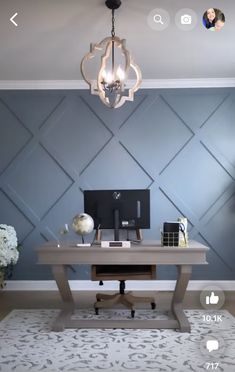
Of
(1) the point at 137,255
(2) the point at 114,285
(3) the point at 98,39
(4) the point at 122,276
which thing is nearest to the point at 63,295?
(4) the point at 122,276

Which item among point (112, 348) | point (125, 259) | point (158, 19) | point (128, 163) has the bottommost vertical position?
point (112, 348)

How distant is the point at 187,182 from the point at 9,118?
7.80 feet

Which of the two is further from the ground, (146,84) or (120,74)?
(146,84)

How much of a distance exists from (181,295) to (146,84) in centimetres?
266

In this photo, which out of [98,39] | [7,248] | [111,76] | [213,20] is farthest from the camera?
[7,248]

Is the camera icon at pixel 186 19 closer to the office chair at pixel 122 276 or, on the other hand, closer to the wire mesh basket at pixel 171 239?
the wire mesh basket at pixel 171 239

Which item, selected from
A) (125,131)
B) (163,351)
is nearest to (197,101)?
(125,131)

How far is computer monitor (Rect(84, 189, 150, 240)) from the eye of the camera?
11.5 feet

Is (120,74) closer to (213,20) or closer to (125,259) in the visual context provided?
(213,20)

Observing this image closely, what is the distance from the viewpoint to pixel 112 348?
2869 mm

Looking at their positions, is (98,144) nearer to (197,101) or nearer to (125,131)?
(125,131)

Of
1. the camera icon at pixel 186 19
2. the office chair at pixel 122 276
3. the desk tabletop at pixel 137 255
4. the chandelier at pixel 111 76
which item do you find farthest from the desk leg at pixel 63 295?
the camera icon at pixel 186 19

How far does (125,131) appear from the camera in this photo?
4926 millimetres

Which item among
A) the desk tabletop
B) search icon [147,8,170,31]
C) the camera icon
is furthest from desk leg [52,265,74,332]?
the camera icon
